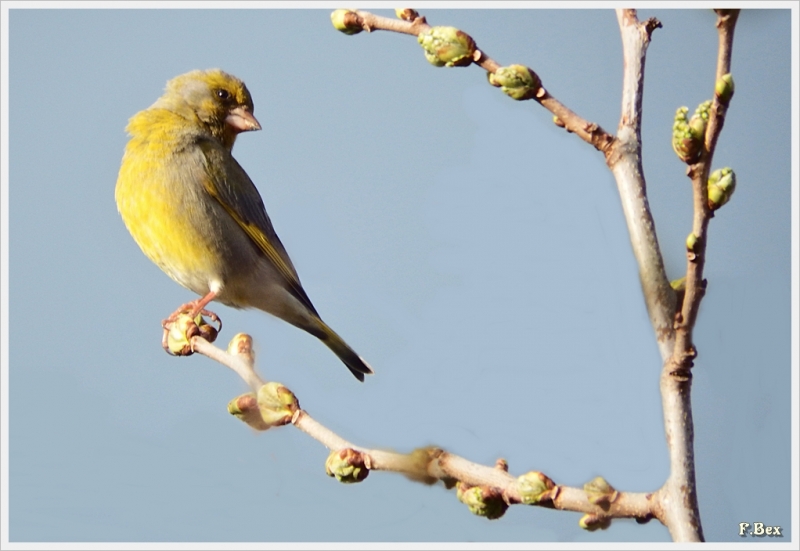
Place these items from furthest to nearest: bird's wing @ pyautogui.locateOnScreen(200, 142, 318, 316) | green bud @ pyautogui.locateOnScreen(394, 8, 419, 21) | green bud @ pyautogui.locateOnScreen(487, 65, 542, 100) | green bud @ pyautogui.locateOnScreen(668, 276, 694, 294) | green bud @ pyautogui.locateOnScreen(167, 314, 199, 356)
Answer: bird's wing @ pyautogui.locateOnScreen(200, 142, 318, 316) < green bud @ pyautogui.locateOnScreen(167, 314, 199, 356) < green bud @ pyautogui.locateOnScreen(394, 8, 419, 21) < green bud @ pyautogui.locateOnScreen(487, 65, 542, 100) < green bud @ pyautogui.locateOnScreen(668, 276, 694, 294)

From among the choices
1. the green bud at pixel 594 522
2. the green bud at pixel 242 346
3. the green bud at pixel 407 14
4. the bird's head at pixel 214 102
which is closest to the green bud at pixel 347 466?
the green bud at pixel 594 522

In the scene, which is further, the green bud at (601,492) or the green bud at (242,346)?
the green bud at (242,346)

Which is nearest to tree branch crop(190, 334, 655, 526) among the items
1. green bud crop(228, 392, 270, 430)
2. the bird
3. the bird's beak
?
green bud crop(228, 392, 270, 430)

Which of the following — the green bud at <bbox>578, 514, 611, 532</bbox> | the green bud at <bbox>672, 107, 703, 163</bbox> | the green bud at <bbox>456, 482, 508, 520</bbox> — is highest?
the green bud at <bbox>672, 107, 703, 163</bbox>

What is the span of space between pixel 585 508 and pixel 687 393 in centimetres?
36

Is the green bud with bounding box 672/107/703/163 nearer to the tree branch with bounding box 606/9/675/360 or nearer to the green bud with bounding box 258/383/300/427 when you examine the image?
the tree branch with bounding box 606/9/675/360

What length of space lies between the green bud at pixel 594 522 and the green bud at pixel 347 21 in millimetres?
1443

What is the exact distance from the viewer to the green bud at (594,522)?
6.27ft

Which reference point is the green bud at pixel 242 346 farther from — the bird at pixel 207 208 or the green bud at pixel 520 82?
the bird at pixel 207 208

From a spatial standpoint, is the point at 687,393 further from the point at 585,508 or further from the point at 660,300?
the point at 585,508

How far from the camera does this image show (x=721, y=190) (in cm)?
179

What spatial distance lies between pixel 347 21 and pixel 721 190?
1164mm

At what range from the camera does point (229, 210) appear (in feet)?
18.0

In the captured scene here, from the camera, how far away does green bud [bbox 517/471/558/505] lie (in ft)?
6.26
